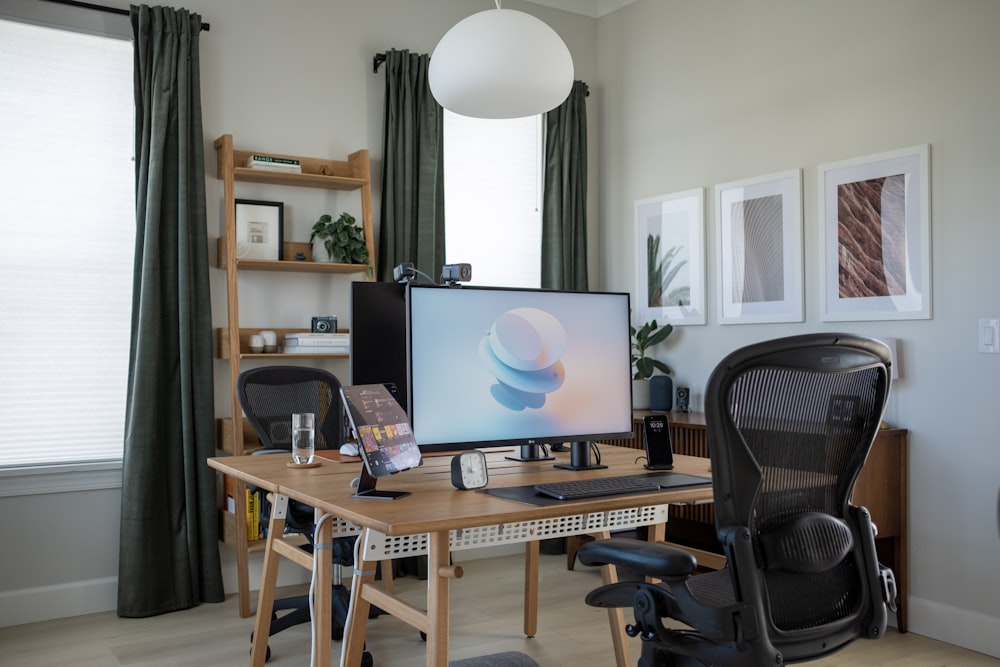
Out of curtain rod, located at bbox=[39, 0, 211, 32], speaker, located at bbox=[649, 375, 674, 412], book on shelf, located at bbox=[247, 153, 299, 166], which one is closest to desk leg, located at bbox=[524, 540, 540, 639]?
speaker, located at bbox=[649, 375, 674, 412]

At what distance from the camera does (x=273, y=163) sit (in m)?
3.96

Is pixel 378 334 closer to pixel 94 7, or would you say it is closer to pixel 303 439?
pixel 303 439

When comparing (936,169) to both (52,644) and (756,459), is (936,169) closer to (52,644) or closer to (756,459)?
(756,459)

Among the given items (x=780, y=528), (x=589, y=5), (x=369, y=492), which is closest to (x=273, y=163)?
(x=589, y=5)

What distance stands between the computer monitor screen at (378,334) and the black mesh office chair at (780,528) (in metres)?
1.04

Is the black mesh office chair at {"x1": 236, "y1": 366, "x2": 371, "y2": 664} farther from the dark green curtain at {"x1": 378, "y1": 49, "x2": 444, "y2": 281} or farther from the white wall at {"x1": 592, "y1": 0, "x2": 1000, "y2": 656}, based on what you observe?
the white wall at {"x1": 592, "y1": 0, "x2": 1000, "y2": 656}

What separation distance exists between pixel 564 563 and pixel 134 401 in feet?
7.35

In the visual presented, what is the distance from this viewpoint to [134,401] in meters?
3.68

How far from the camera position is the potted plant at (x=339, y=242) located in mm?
4117

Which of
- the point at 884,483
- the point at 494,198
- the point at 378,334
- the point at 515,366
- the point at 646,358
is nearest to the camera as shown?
the point at 515,366

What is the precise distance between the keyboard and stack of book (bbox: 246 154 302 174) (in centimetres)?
231

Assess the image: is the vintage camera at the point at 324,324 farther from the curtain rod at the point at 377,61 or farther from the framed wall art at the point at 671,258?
the framed wall art at the point at 671,258

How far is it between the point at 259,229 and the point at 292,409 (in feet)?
3.16

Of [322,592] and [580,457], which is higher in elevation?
[580,457]
